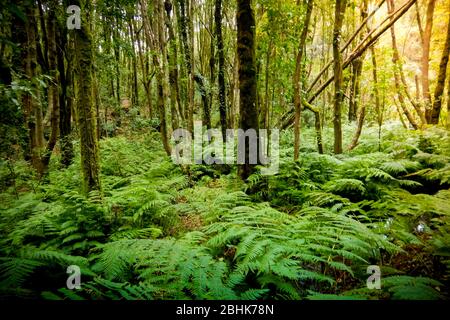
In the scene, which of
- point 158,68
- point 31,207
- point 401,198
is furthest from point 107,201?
point 158,68

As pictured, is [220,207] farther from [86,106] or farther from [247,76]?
[247,76]

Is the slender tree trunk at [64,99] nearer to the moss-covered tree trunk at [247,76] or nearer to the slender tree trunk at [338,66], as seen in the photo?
the moss-covered tree trunk at [247,76]

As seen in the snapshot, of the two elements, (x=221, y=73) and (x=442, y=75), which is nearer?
(x=442, y=75)

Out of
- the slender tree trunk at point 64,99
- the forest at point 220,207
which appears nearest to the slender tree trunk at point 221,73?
the forest at point 220,207

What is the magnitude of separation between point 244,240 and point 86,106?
3.36 m

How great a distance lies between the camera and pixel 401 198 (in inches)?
184

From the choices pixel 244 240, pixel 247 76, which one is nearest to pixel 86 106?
pixel 247 76

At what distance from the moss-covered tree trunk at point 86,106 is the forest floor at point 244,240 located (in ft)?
1.44

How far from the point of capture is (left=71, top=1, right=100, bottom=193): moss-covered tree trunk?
430 centimetres

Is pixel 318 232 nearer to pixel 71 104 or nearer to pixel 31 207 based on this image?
pixel 31 207

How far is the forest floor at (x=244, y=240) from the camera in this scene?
2389mm

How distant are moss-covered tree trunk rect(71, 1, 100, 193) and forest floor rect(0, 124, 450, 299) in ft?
1.44

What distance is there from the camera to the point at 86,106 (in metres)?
4.42
